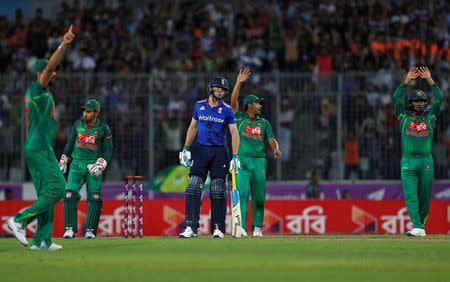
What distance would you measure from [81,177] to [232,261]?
7480 mm

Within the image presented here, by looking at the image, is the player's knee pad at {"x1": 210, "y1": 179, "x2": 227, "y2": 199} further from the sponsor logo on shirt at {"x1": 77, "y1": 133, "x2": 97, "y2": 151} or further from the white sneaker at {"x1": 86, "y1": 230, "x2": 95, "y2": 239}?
the sponsor logo on shirt at {"x1": 77, "y1": 133, "x2": 97, "y2": 151}

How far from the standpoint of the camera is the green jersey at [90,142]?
23609 mm

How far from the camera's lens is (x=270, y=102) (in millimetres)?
31422

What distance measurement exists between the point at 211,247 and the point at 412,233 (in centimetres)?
538

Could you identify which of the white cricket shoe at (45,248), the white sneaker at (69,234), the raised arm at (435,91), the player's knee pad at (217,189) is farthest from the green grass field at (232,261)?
the raised arm at (435,91)

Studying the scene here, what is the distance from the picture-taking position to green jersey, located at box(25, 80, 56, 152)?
1811cm

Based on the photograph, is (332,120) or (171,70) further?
(171,70)

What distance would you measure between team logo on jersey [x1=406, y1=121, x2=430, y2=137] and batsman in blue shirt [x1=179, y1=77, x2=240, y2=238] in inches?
129

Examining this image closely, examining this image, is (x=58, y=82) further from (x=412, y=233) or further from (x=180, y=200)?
(x=412, y=233)

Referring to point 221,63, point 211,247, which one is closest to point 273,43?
point 221,63

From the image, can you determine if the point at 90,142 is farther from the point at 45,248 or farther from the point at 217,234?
the point at 45,248

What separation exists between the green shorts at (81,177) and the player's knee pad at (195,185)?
2.12 meters

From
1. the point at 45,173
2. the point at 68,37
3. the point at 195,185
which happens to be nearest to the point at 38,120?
the point at 45,173

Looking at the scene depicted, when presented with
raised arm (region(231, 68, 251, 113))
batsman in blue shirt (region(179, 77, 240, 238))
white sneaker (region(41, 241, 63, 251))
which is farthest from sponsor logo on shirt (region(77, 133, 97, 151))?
white sneaker (region(41, 241, 63, 251))
